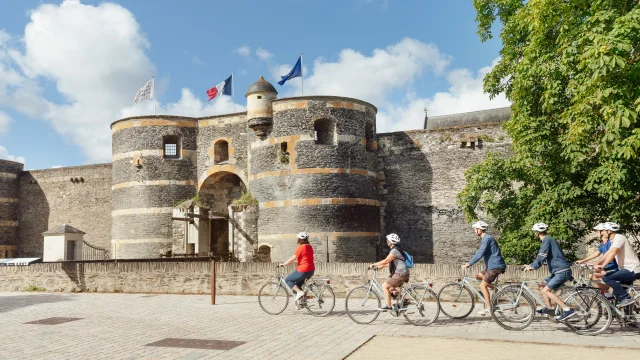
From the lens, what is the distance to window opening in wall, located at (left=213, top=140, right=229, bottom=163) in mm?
27359

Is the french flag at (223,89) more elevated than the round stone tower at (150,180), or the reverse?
the french flag at (223,89)

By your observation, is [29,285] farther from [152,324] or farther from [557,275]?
[557,275]

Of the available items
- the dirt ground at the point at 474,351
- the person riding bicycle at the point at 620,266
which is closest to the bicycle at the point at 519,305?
the person riding bicycle at the point at 620,266

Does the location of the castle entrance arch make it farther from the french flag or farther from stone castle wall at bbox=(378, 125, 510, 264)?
stone castle wall at bbox=(378, 125, 510, 264)

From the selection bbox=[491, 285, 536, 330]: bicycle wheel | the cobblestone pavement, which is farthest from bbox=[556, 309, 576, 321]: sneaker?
bbox=[491, 285, 536, 330]: bicycle wheel

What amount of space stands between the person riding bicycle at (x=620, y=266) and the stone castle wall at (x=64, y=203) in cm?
2777

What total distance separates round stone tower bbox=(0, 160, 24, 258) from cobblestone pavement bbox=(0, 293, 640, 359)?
23680 mm

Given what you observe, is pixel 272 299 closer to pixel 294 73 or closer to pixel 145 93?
pixel 294 73

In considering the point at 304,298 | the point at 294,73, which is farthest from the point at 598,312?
the point at 294,73

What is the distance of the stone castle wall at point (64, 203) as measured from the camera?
31391mm

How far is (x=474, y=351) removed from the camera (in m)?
6.81

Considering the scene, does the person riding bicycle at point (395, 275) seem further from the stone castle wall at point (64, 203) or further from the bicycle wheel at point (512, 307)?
the stone castle wall at point (64, 203)

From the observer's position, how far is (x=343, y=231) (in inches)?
908

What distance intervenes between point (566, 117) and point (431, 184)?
49.3ft
